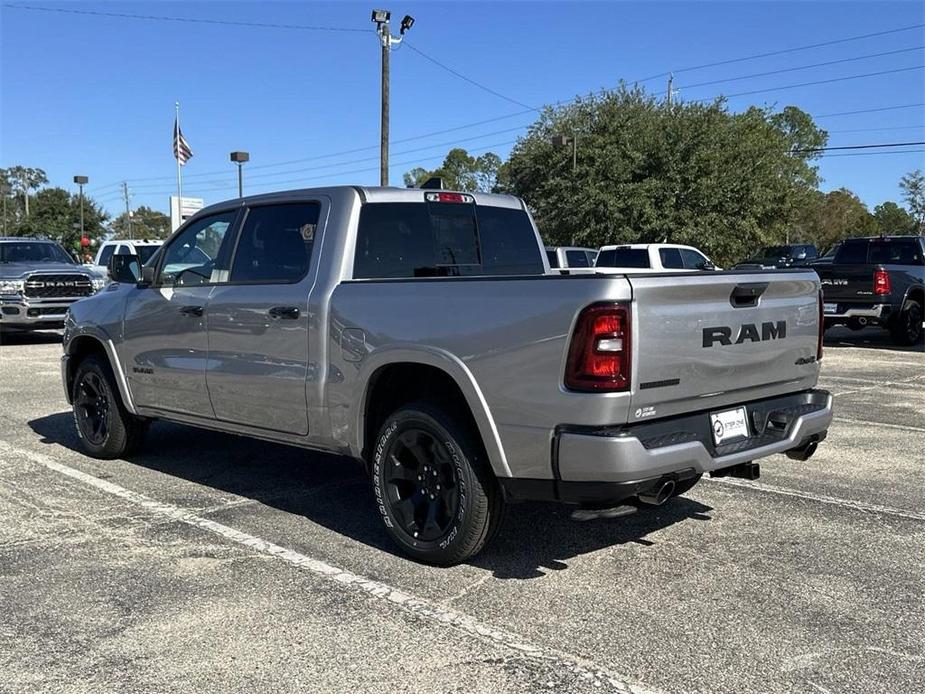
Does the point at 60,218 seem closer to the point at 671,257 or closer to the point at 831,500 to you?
the point at 671,257

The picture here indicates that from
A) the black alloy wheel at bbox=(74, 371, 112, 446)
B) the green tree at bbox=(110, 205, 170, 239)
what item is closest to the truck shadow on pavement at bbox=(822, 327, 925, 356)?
the black alloy wheel at bbox=(74, 371, 112, 446)

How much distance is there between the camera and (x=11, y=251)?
1733 cm

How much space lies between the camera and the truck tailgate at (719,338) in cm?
368

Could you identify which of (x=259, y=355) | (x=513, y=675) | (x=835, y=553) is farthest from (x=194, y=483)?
(x=835, y=553)

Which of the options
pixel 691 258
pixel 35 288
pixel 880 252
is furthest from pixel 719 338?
pixel 691 258

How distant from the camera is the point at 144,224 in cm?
11675

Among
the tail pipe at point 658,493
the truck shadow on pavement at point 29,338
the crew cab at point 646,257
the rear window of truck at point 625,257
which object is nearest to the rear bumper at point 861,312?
the crew cab at point 646,257

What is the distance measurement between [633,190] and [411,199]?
30.0 m

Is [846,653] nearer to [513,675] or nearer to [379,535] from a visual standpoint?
[513,675]

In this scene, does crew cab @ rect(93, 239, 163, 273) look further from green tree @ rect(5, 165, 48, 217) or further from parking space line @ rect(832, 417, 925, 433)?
green tree @ rect(5, 165, 48, 217)

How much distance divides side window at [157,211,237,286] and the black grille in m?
11.7

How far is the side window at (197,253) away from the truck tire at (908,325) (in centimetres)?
1324

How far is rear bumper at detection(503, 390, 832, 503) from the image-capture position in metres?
3.59

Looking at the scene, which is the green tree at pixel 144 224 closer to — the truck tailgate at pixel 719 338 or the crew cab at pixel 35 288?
the crew cab at pixel 35 288
